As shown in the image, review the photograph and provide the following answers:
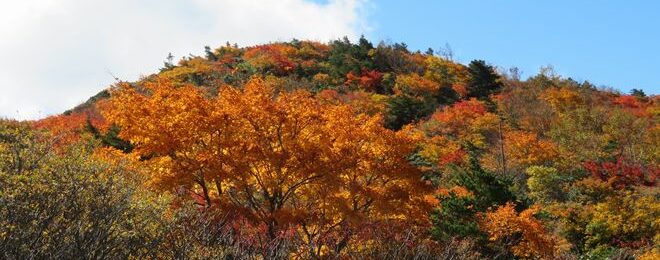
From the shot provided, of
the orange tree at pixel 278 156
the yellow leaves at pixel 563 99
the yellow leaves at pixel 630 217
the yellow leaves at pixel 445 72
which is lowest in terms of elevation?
the yellow leaves at pixel 630 217

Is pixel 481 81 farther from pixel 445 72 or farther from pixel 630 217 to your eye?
pixel 630 217

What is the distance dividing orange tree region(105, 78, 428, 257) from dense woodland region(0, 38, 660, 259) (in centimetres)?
5

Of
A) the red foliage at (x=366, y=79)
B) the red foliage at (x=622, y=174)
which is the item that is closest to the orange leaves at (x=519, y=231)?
the red foliage at (x=622, y=174)

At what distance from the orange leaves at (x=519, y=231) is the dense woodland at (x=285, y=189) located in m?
0.07

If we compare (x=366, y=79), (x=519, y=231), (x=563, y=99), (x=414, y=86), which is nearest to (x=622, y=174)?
(x=519, y=231)

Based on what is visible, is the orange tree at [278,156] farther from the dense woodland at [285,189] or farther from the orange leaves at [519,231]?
the orange leaves at [519,231]

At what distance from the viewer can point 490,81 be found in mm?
70125

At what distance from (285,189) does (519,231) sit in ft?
33.0

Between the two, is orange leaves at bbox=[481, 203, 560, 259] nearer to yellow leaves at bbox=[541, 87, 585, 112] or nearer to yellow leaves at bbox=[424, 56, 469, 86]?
yellow leaves at bbox=[541, 87, 585, 112]

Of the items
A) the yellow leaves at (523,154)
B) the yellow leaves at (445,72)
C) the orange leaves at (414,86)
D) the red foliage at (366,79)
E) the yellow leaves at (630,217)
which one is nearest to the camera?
the yellow leaves at (630,217)

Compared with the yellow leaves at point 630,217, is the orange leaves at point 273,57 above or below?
above

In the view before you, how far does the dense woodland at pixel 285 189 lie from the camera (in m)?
12.1

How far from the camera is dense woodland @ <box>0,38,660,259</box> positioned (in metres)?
12.1

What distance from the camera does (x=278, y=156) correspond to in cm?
1942
